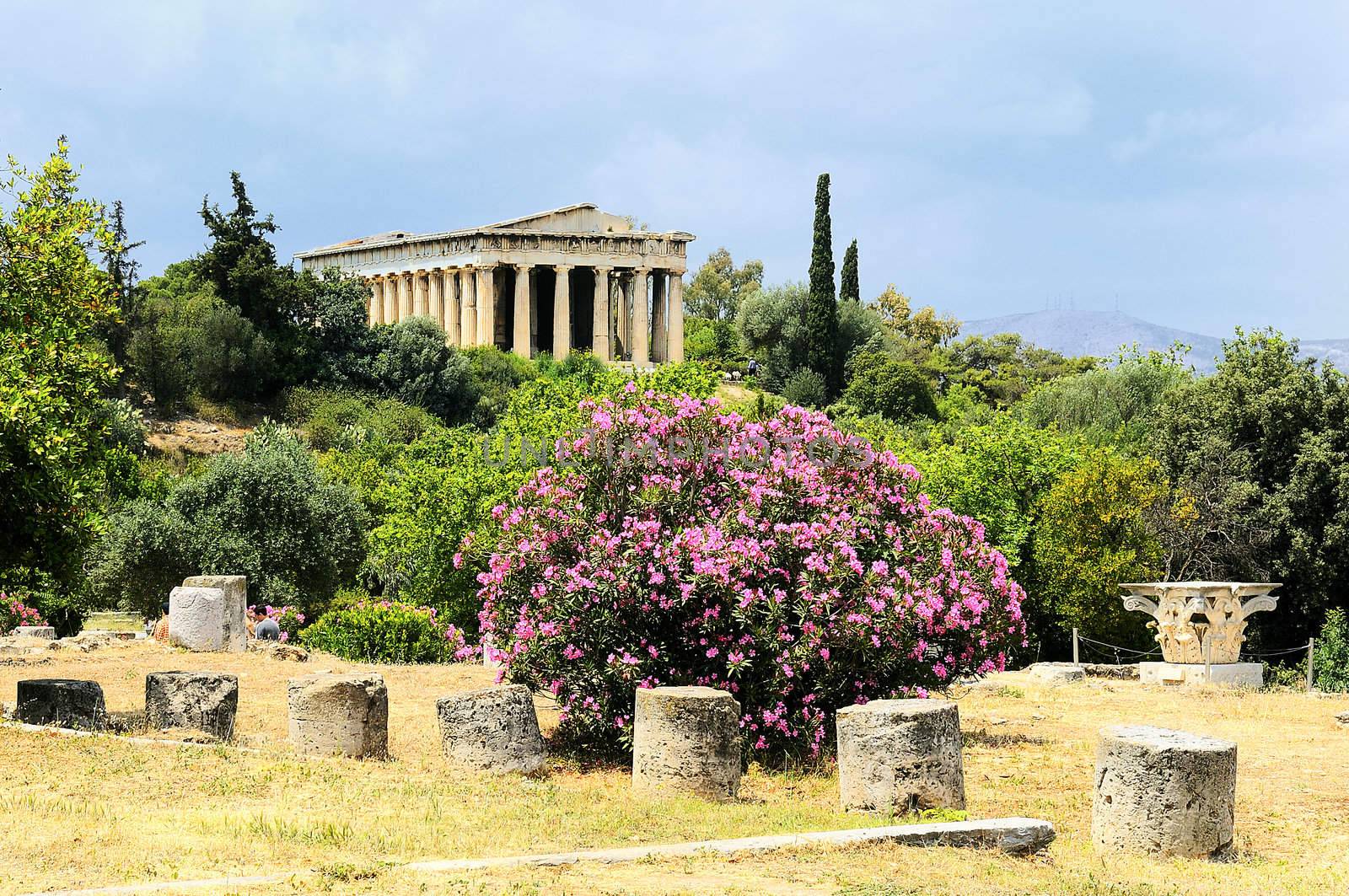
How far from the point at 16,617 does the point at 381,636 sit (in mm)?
8855

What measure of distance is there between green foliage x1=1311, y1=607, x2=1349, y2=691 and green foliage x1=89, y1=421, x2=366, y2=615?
20952 millimetres

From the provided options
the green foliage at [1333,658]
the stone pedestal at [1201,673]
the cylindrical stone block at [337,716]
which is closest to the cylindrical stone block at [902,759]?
Result: the cylindrical stone block at [337,716]

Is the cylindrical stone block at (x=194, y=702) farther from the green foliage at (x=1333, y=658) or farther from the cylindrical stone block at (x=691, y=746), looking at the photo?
the green foliage at (x=1333, y=658)

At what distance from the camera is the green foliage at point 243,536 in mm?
30516

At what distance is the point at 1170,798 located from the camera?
11102 mm

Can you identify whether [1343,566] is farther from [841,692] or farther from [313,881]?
[313,881]

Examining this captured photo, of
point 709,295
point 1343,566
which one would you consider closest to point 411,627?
point 1343,566

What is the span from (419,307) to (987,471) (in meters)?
50.0

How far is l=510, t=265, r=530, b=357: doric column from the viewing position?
245 feet

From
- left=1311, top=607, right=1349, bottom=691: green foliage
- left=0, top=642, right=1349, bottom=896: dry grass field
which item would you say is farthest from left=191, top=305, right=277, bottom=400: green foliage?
left=0, top=642, right=1349, bottom=896: dry grass field

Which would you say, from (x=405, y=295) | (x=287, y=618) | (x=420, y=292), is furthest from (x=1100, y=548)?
(x=405, y=295)

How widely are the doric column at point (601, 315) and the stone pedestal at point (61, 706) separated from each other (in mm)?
61611

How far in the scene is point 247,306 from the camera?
201ft

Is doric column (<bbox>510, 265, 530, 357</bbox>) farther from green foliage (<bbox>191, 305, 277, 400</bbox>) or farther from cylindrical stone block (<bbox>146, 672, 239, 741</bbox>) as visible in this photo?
cylindrical stone block (<bbox>146, 672, 239, 741</bbox>)
